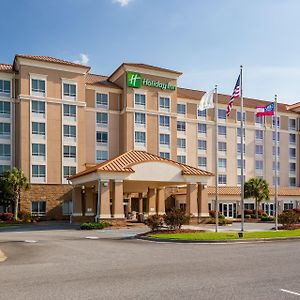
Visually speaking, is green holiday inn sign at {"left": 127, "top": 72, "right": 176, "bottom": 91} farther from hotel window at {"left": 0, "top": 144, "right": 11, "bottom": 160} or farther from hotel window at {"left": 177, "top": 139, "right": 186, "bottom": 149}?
hotel window at {"left": 0, "top": 144, "right": 11, "bottom": 160}

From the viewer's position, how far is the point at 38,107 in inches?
2119

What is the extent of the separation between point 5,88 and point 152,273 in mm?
45563

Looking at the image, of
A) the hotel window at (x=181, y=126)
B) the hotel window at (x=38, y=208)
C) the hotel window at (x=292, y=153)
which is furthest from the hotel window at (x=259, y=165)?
the hotel window at (x=38, y=208)

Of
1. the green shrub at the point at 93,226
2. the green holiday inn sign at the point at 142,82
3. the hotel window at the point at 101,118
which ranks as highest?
the green holiday inn sign at the point at 142,82

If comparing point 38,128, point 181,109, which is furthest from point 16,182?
point 181,109

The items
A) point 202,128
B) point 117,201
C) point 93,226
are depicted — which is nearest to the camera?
point 93,226

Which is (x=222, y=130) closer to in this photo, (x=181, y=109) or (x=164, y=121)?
(x=181, y=109)

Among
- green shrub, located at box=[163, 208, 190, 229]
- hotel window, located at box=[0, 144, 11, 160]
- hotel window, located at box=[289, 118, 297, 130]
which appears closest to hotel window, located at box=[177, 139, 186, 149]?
hotel window, located at box=[289, 118, 297, 130]

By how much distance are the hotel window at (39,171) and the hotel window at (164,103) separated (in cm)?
1793

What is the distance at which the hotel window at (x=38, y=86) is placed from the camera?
176 feet

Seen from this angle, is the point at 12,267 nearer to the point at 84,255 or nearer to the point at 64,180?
the point at 84,255

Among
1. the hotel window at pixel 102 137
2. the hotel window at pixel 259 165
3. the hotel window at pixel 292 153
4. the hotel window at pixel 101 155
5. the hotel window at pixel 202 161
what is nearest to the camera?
the hotel window at pixel 101 155

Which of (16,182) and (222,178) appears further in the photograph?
(222,178)

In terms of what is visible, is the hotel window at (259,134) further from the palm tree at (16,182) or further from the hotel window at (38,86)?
the palm tree at (16,182)
